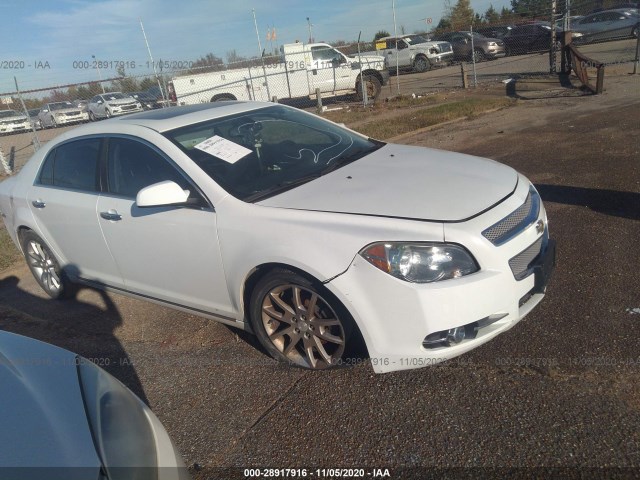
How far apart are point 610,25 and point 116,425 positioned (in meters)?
27.5

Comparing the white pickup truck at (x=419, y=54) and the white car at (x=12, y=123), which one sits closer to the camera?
the white car at (x=12, y=123)

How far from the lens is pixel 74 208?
4.00 meters

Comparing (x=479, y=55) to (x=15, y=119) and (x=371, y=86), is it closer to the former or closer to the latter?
(x=371, y=86)

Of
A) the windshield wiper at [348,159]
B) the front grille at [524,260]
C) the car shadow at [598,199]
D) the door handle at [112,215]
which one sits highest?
the windshield wiper at [348,159]

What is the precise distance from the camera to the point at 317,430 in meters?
2.62

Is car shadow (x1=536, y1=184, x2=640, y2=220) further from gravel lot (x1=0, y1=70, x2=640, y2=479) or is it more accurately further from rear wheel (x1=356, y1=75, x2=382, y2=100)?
rear wheel (x1=356, y1=75, x2=382, y2=100)

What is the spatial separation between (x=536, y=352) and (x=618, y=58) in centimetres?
1811

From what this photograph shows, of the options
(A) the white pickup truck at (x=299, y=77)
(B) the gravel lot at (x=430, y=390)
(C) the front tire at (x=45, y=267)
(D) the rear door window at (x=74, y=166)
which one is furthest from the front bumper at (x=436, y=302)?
(A) the white pickup truck at (x=299, y=77)

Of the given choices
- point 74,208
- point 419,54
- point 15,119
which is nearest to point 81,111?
point 15,119

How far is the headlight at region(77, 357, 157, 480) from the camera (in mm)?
1601

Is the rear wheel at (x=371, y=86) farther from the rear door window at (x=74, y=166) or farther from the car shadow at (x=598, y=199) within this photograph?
the rear door window at (x=74, y=166)

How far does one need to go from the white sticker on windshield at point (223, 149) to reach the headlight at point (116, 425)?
1.72 metres

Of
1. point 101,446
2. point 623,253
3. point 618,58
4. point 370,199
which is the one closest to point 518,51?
point 618,58

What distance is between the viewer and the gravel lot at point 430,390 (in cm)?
232
